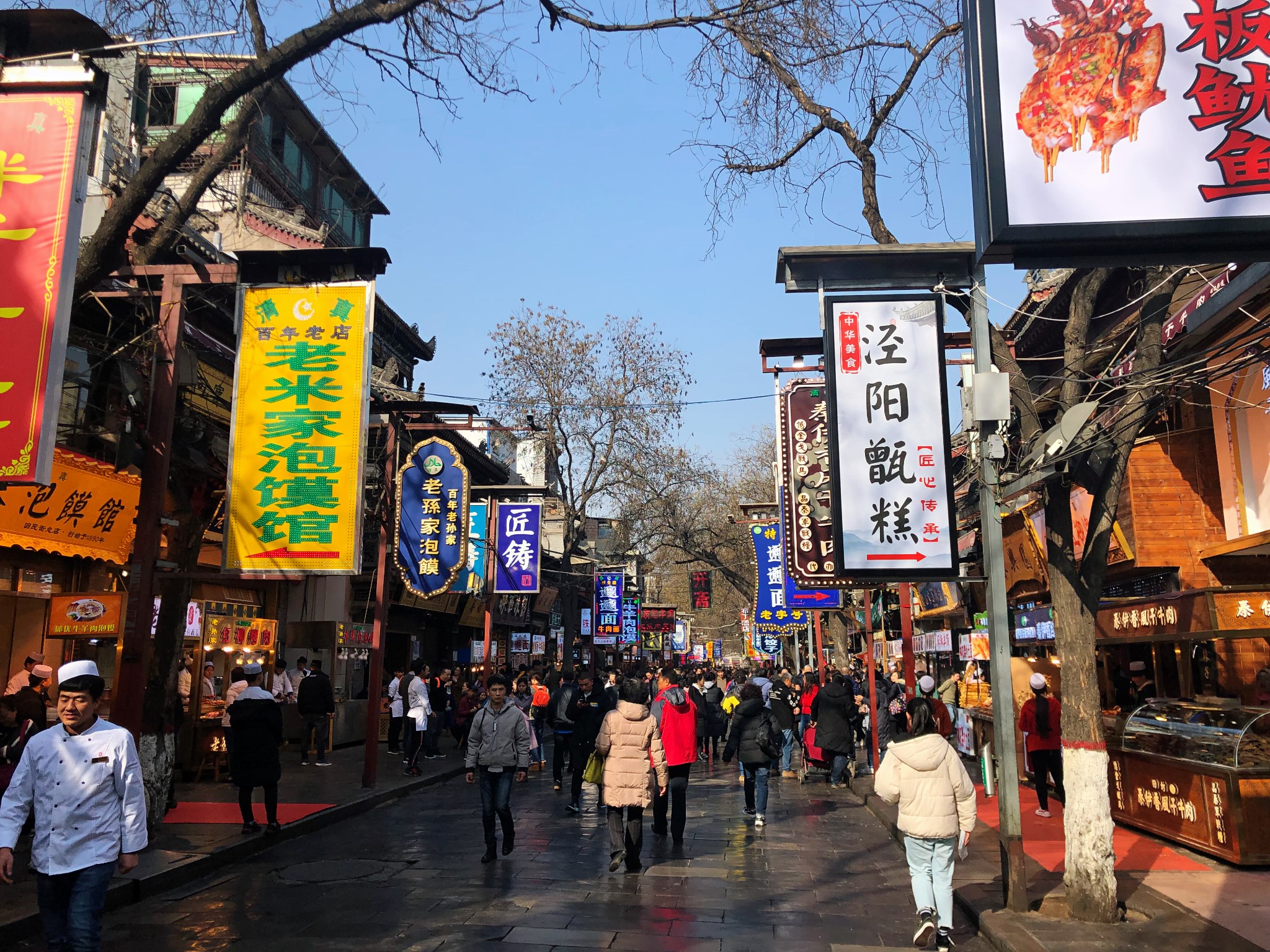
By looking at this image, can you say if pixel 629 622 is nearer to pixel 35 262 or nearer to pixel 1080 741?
pixel 1080 741

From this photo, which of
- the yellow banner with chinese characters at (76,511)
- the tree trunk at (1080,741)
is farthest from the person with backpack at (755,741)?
the yellow banner with chinese characters at (76,511)

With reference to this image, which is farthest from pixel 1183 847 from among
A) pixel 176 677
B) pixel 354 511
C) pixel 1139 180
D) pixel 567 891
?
pixel 176 677

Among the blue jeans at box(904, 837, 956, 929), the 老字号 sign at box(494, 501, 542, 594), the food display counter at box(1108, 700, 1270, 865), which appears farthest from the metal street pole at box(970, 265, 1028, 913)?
the 老字号 sign at box(494, 501, 542, 594)

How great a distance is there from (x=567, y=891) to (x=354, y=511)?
192 inches

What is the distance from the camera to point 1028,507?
57.6 feet

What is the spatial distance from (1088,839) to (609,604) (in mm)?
32865

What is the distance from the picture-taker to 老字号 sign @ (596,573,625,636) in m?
39.9

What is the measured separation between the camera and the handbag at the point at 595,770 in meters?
9.82

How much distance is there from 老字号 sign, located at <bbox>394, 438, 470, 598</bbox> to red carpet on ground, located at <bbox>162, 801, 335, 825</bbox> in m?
6.27

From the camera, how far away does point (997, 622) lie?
8336mm

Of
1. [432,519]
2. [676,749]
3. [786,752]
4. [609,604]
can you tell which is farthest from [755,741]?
[609,604]

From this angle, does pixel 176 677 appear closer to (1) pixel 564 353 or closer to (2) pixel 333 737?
(2) pixel 333 737

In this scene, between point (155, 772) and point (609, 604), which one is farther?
point (609, 604)

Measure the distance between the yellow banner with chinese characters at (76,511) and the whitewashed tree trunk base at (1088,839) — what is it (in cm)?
1184
